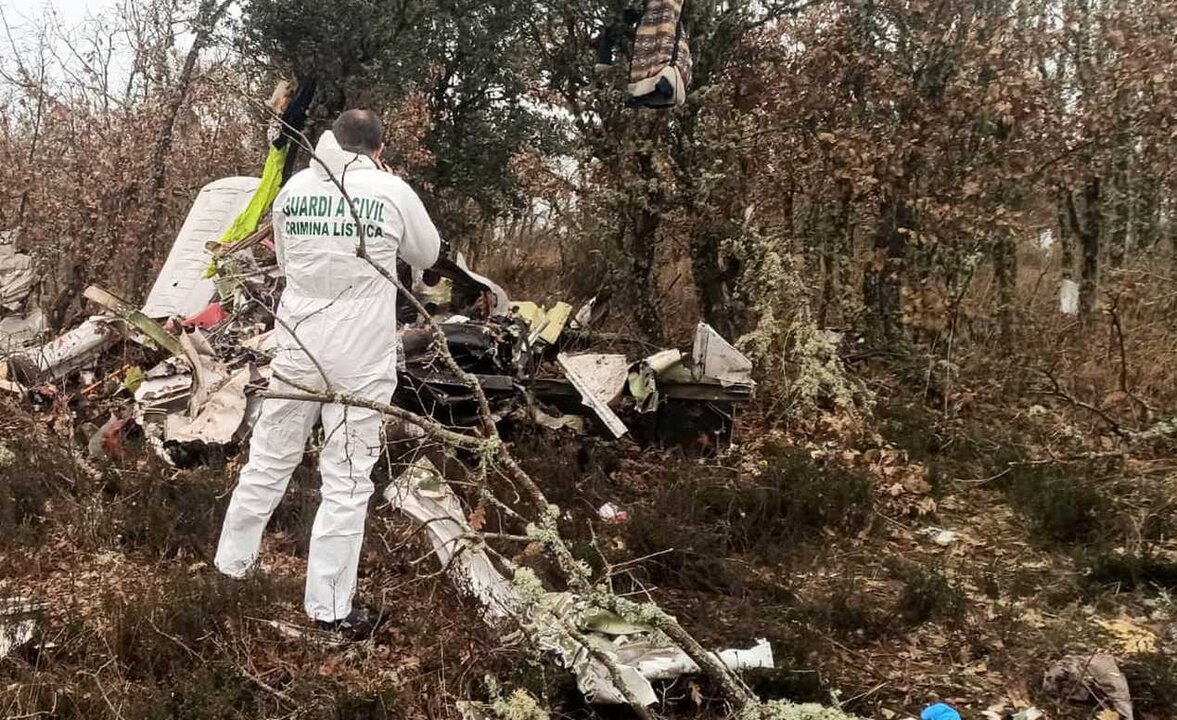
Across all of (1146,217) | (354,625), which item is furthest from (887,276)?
(354,625)

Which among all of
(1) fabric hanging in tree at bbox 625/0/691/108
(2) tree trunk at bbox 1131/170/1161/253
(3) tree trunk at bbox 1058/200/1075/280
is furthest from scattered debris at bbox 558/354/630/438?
(2) tree trunk at bbox 1131/170/1161/253

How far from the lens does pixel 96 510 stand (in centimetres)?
444

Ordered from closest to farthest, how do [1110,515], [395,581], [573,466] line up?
[395,581] < [1110,515] < [573,466]

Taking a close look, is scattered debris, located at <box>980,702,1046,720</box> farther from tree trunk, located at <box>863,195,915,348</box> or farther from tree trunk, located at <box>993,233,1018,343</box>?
tree trunk, located at <box>993,233,1018,343</box>

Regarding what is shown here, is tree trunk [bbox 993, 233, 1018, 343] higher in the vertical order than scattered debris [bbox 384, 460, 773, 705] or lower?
higher

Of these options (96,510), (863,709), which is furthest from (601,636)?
(96,510)

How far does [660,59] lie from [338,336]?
3176mm

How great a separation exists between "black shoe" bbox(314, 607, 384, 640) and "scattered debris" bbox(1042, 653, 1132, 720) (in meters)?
2.58

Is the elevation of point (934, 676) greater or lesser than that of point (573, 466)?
lesser

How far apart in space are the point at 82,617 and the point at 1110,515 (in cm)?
480

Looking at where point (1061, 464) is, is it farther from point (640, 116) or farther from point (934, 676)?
point (640, 116)

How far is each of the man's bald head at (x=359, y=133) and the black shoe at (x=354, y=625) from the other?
1.82 m

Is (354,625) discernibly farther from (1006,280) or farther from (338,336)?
(1006,280)

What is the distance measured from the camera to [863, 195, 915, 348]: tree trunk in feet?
22.4
